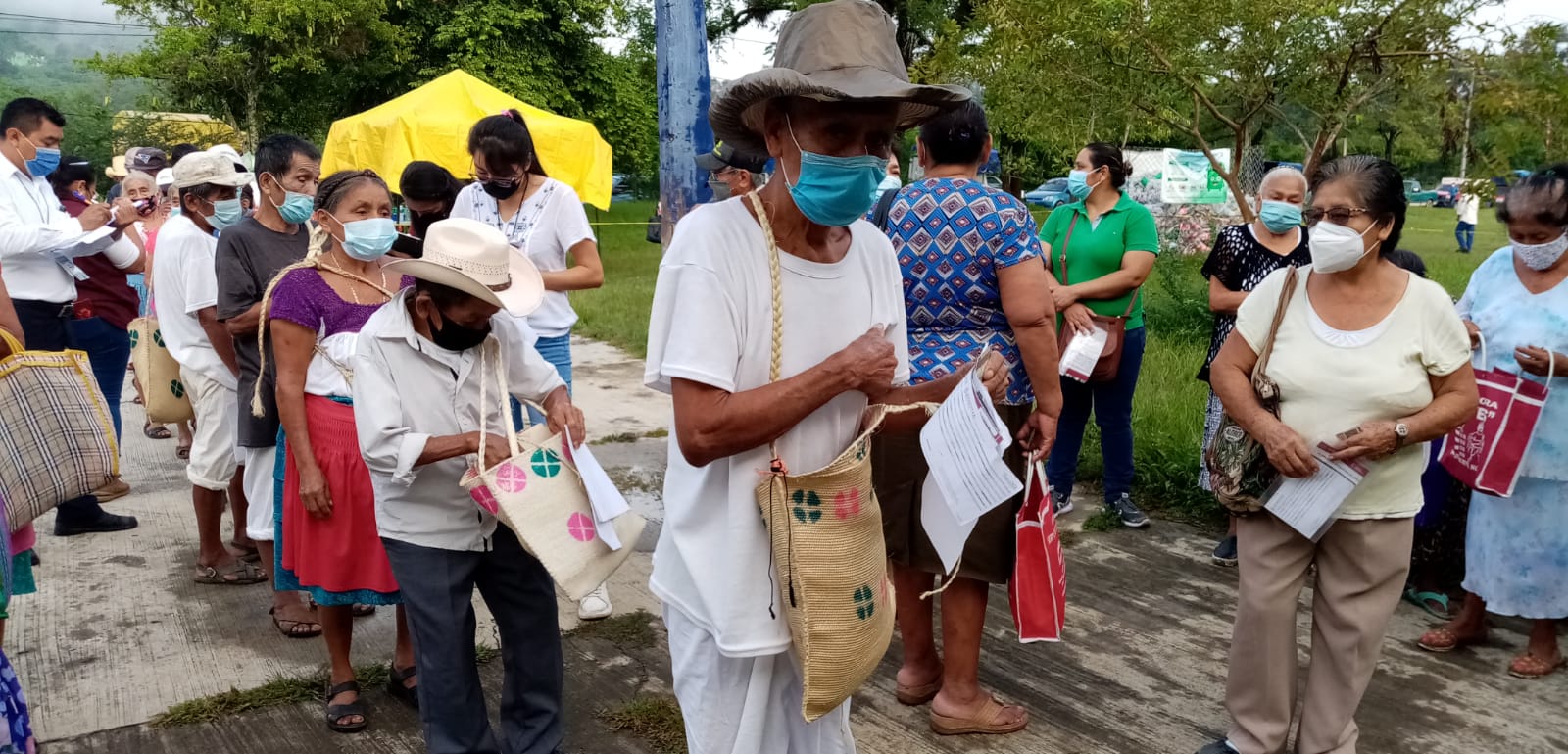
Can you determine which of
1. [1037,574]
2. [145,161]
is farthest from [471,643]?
[145,161]

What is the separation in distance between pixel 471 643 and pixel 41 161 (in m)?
4.18

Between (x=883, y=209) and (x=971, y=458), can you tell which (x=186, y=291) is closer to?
(x=883, y=209)

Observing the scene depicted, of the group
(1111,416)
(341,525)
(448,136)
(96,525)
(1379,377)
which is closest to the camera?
(1379,377)

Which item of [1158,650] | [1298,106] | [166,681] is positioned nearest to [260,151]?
[166,681]

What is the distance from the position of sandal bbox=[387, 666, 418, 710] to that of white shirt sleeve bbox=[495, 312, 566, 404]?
1.30 m

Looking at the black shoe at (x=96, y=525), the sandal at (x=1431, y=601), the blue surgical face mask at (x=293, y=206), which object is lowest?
the black shoe at (x=96, y=525)

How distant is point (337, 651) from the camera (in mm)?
3520

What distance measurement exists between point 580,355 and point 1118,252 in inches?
269

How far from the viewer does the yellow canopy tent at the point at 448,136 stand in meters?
13.3

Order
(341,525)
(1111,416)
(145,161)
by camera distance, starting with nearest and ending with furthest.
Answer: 1. (341,525)
2. (1111,416)
3. (145,161)

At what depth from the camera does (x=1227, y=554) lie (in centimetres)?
485

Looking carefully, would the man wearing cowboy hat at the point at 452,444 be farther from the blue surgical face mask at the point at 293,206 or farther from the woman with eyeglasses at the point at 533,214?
the blue surgical face mask at the point at 293,206

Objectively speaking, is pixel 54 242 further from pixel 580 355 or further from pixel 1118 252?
pixel 580 355

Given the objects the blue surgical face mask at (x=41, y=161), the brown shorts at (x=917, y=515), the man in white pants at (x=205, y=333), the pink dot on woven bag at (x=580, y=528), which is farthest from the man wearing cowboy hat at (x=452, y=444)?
the blue surgical face mask at (x=41, y=161)
